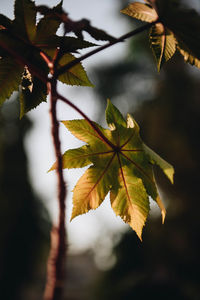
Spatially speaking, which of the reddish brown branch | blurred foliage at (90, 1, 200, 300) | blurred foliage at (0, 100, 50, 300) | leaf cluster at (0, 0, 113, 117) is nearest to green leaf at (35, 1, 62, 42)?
leaf cluster at (0, 0, 113, 117)

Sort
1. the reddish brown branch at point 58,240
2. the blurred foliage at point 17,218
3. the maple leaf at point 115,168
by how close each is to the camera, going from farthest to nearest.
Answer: the blurred foliage at point 17,218 < the maple leaf at point 115,168 < the reddish brown branch at point 58,240

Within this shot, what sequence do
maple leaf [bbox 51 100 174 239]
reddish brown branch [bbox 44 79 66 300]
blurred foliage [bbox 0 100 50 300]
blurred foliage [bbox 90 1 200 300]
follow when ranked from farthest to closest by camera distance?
blurred foliage [bbox 0 100 50 300]
blurred foliage [bbox 90 1 200 300]
maple leaf [bbox 51 100 174 239]
reddish brown branch [bbox 44 79 66 300]

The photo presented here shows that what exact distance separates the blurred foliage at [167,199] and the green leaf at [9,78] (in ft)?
17.9

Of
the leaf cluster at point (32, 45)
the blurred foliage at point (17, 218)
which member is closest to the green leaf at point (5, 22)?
the leaf cluster at point (32, 45)

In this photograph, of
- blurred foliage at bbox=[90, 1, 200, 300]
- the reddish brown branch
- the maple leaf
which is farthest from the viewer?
blurred foliage at bbox=[90, 1, 200, 300]

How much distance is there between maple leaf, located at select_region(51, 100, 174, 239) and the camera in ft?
1.86

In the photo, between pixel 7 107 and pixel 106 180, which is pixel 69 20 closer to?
pixel 106 180

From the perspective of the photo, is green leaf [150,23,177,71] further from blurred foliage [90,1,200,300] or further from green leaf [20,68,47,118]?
blurred foliage [90,1,200,300]

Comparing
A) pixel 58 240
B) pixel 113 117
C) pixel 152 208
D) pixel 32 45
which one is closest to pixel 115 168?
pixel 113 117

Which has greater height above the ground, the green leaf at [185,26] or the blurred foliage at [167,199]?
the green leaf at [185,26]

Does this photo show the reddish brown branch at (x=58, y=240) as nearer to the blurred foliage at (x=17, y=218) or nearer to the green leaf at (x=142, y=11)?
the green leaf at (x=142, y=11)

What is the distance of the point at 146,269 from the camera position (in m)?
5.73

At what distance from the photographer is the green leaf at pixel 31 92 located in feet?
1.78

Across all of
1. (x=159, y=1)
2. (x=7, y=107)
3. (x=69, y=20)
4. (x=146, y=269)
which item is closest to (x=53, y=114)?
(x=69, y=20)
